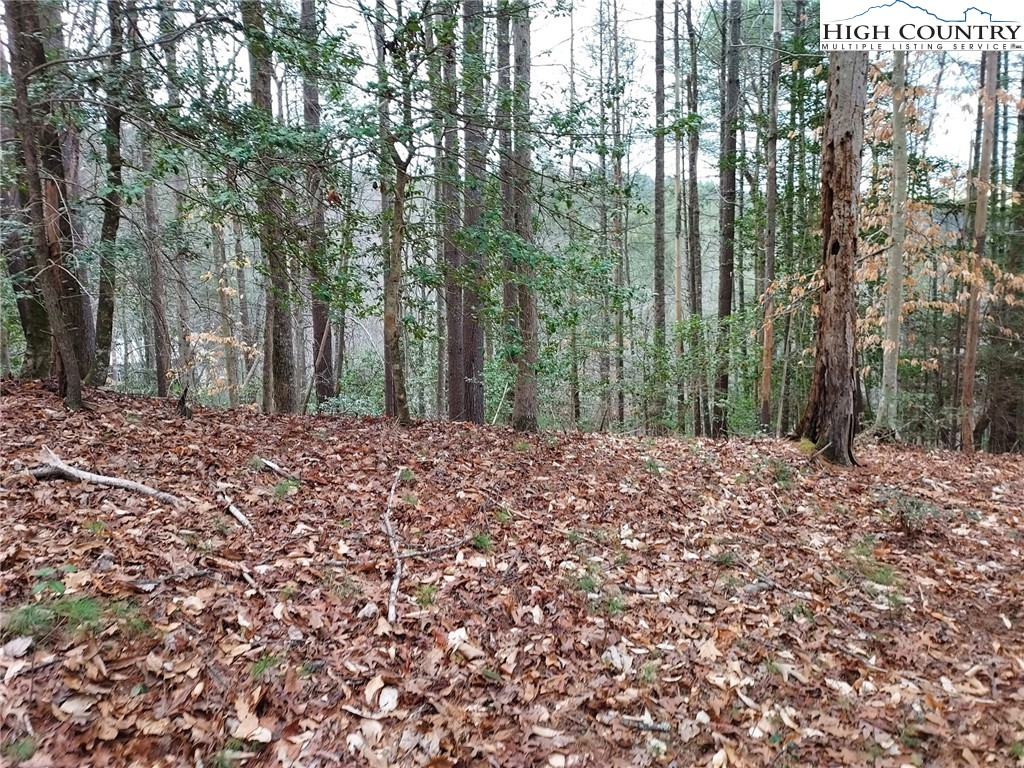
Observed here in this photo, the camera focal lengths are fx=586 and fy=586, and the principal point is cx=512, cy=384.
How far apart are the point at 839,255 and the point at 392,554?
244 inches

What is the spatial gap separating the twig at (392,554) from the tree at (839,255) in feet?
17.6

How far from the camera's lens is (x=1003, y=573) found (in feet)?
15.2

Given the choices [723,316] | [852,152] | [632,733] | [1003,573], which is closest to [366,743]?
[632,733]

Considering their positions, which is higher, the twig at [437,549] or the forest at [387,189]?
the forest at [387,189]

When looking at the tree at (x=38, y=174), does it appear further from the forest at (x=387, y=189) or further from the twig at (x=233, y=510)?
the twig at (x=233, y=510)

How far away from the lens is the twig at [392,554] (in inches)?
142

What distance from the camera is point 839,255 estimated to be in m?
7.04

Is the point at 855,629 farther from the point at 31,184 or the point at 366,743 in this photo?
the point at 31,184

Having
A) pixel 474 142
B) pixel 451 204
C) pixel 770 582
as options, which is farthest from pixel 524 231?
pixel 770 582

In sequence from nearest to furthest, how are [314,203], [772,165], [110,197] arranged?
[314,203] < [110,197] < [772,165]

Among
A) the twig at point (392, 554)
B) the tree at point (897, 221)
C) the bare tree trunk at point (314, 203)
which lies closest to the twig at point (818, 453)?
the tree at point (897, 221)

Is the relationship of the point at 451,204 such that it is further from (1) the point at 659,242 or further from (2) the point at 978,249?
(2) the point at 978,249

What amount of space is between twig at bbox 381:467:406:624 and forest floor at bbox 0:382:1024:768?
0.04 metres

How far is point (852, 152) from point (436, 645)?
7.04 m
